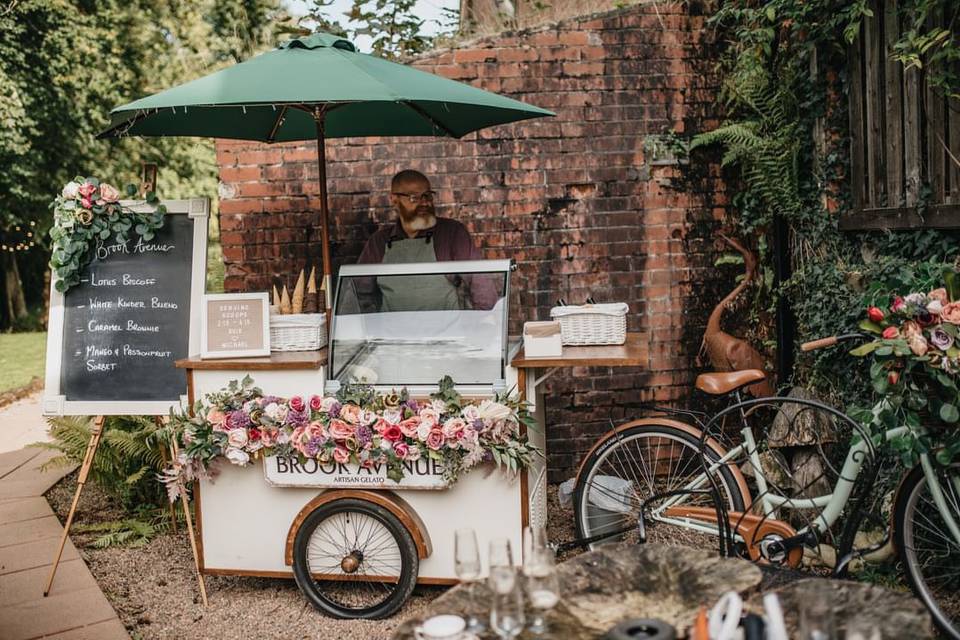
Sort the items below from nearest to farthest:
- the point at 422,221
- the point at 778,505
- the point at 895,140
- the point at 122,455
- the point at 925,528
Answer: the point at 925,528, the point at 778,505, the point at 895,140, the point at 422,221, the point at 122,455

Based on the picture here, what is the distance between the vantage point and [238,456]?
140 inches

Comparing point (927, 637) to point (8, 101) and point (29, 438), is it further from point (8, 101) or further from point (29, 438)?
point (8, 101)

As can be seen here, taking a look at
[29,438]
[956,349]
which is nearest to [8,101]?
[29,438]

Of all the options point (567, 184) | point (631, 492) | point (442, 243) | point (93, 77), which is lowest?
point (631, 492)

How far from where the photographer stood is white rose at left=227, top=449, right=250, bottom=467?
355 centimetres

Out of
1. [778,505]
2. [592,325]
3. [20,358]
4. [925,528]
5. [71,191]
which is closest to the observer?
[925,528]

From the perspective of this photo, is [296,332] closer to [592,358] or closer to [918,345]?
[592,358]

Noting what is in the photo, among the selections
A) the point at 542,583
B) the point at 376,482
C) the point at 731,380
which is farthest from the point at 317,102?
the point at 731,380

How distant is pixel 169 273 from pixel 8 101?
11669 millimetres

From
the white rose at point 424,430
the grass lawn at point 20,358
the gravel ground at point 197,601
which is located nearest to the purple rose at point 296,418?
the white rose at point 424,430

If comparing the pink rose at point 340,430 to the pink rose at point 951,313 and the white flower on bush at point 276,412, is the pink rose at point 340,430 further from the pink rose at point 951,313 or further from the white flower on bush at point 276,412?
the pink rose at point 951,313

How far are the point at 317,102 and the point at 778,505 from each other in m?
2.69

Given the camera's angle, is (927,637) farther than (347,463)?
No

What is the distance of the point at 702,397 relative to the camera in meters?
5.32
